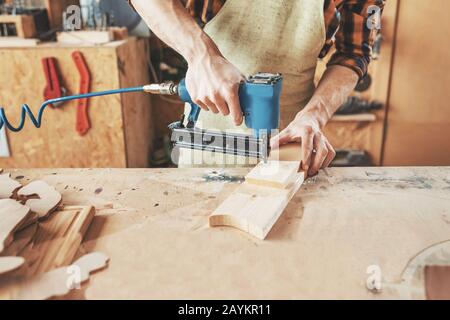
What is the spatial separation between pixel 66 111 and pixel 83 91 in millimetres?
162

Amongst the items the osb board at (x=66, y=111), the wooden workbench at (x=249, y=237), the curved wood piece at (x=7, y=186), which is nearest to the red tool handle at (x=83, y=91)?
the osb board at (x=66, y=111)

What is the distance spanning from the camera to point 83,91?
2.54 m

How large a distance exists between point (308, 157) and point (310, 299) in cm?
58

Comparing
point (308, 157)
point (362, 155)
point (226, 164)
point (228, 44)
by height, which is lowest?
point (362, 155)

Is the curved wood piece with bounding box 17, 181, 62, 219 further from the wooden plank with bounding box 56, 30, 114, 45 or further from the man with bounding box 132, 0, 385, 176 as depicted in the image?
the wooden plank with bounding box 56, 30, 114, 45

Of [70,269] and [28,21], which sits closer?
[70,269]

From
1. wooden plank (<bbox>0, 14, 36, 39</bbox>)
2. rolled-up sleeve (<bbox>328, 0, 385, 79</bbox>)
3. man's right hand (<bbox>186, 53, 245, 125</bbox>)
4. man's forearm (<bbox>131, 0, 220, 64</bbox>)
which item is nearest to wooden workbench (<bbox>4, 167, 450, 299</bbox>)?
man's right hand (<bbox>186, 53, 245, 125</bbox>)

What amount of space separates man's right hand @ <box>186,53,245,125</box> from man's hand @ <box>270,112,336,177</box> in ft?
0.75

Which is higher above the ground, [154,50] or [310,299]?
[154,50]

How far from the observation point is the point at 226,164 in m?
1.64

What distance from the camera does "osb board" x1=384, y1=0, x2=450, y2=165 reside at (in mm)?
2754

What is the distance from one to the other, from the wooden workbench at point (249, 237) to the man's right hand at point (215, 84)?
239mm
